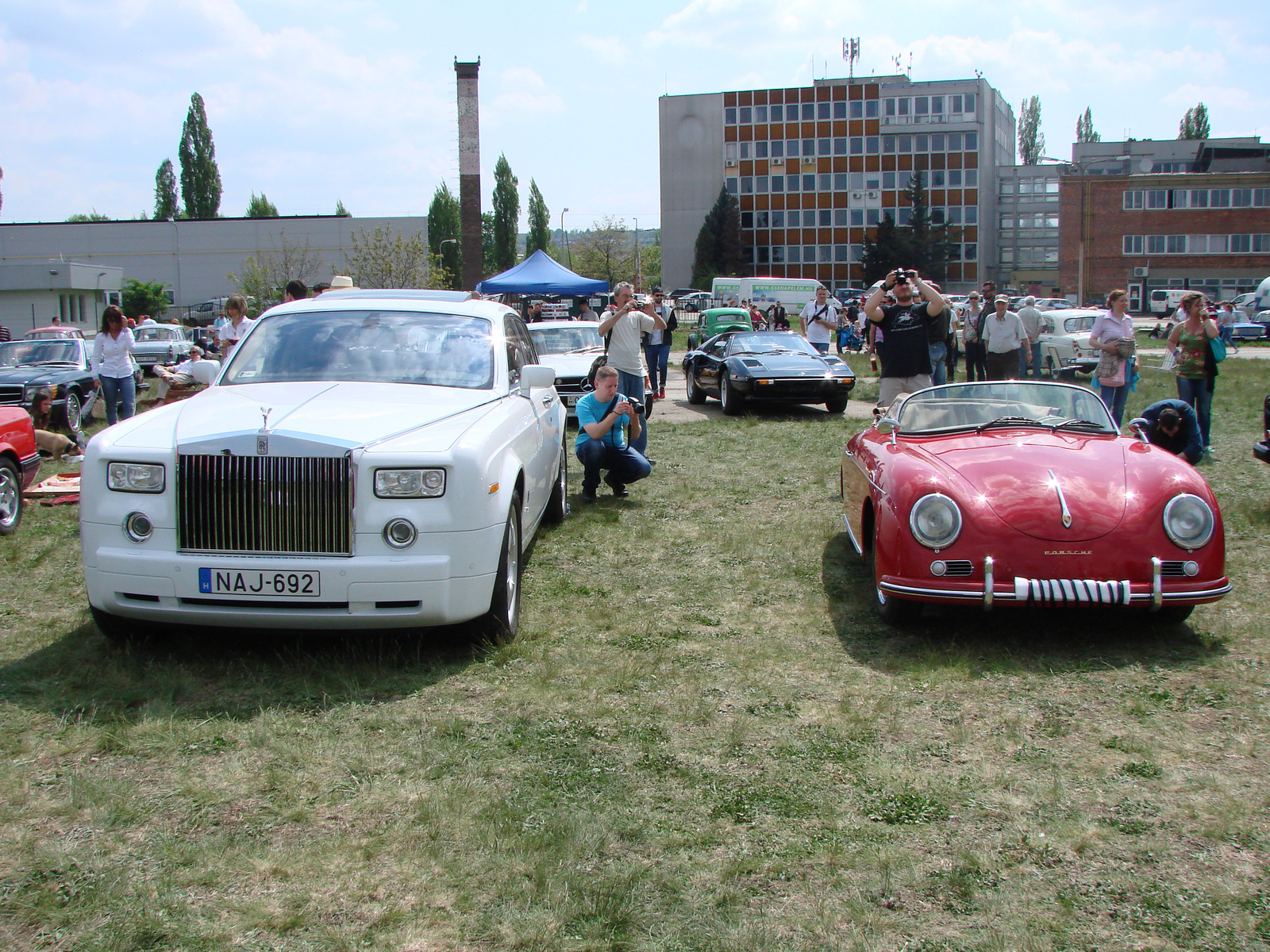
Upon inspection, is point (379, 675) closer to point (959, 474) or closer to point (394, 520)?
point (394, 520)

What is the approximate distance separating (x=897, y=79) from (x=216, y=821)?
111m

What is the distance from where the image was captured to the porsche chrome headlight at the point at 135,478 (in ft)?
15.1

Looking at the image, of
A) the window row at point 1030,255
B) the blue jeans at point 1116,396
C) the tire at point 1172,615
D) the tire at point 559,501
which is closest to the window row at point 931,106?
the window row at point 1030,255

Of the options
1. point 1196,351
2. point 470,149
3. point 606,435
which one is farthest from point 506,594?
point 470,149

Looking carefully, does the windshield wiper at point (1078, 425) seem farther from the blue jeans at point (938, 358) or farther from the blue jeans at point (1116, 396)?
the blue jeans at point (938, 358)

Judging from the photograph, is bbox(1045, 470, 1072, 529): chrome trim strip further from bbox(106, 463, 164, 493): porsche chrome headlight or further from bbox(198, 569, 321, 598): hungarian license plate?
bbox(106, 463, 164, 493): porsche chrome headlight

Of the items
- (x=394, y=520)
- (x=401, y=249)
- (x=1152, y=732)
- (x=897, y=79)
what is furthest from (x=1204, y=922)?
(x=897, y=79)

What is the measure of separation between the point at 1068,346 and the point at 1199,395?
50.2 feet

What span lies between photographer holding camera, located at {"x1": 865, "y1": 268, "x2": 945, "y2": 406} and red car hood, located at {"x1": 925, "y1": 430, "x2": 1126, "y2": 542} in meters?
3.57

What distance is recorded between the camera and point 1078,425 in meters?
6.21

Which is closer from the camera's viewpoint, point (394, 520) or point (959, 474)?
point (394, 520)

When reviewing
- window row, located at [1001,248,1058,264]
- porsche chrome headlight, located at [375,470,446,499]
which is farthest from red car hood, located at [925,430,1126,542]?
window row, located at [1001,248,1058,264]

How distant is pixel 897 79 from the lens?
337 ft

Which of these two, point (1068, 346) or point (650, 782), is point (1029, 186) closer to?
point (1068, 346)
